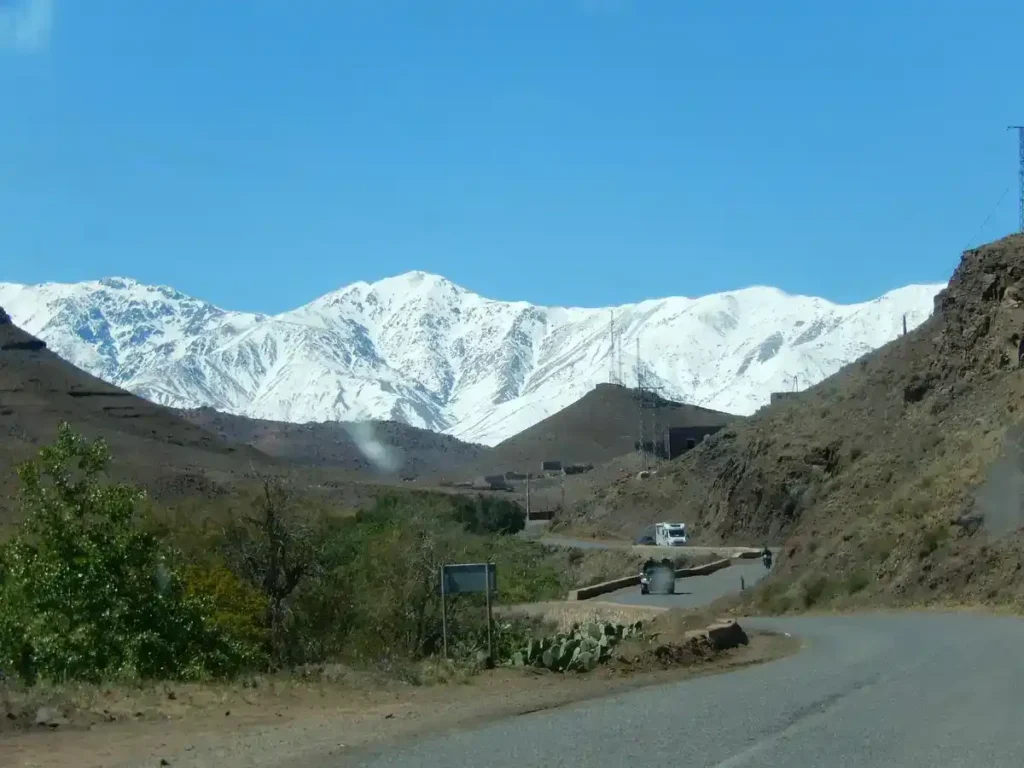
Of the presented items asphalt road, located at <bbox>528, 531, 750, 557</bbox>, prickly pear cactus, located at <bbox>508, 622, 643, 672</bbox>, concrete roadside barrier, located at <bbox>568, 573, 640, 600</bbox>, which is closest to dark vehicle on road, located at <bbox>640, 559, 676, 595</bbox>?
concrete roadside barrier, located at <bbox>568, 573, 640, 600</bbox>

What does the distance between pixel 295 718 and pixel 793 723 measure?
5.70 m

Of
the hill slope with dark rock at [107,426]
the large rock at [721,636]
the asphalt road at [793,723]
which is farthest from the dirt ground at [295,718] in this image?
the hill slope with dark rock at [107,426]

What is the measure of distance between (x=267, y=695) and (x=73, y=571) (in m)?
6.52

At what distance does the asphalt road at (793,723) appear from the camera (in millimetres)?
12062

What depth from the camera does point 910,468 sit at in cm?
4597

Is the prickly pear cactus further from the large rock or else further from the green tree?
the green tree

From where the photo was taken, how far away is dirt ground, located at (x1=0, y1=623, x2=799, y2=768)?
1320 centimetres

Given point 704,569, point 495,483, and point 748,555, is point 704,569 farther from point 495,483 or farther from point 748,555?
point 495,483

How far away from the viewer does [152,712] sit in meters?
16.0

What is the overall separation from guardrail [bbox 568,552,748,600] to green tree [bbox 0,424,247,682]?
27471 mm

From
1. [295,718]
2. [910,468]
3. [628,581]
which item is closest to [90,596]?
[295,718]

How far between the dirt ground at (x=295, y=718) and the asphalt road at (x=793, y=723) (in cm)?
88


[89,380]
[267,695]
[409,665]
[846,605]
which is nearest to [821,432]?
[846,605]

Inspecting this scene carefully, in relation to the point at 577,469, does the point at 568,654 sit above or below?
below
